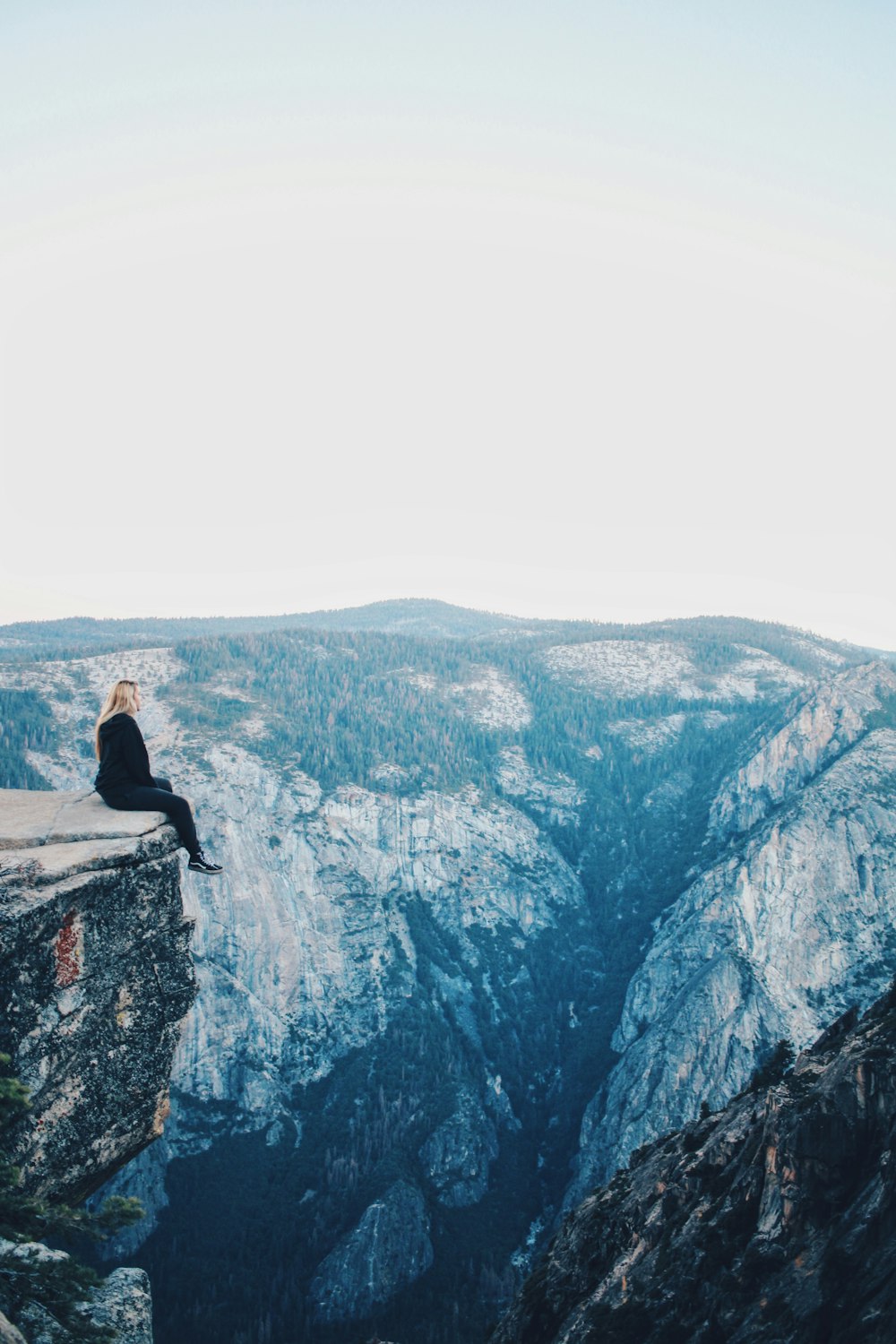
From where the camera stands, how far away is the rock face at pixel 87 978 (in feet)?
39.0

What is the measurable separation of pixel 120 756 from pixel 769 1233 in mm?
26602

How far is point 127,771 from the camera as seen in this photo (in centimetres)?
1455

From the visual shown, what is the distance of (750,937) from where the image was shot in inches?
4291

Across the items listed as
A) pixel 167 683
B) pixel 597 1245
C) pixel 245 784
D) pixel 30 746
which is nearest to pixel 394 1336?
pixel 597 1245

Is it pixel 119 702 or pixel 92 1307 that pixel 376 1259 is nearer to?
pixel 92 1307

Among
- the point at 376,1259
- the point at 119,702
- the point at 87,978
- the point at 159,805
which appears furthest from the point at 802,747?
the point at 87,978

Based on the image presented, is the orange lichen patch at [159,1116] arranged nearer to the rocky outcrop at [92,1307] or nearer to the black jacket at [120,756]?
the rocky outcrop at [92,1307]

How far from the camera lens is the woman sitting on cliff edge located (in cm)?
1423

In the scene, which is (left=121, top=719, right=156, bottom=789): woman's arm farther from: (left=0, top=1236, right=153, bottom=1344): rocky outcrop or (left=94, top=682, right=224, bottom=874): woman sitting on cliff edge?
(left=0, top=1236, right=153, bottom=1344): rocky outcrop

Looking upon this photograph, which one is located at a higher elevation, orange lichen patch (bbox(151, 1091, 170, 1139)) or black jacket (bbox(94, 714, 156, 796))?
black jacket (bbox(94, 714, 156, 796))

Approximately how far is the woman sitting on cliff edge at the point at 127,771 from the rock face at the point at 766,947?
4125 inches

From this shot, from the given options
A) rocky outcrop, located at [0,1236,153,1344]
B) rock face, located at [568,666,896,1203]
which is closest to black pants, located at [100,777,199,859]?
rocky outcrop, located at [0,1236,153,1344]

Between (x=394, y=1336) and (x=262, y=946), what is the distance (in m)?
62.9

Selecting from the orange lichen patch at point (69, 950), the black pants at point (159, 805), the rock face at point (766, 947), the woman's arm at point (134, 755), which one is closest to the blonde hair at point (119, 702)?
the woman's arm at point (134, 755)
